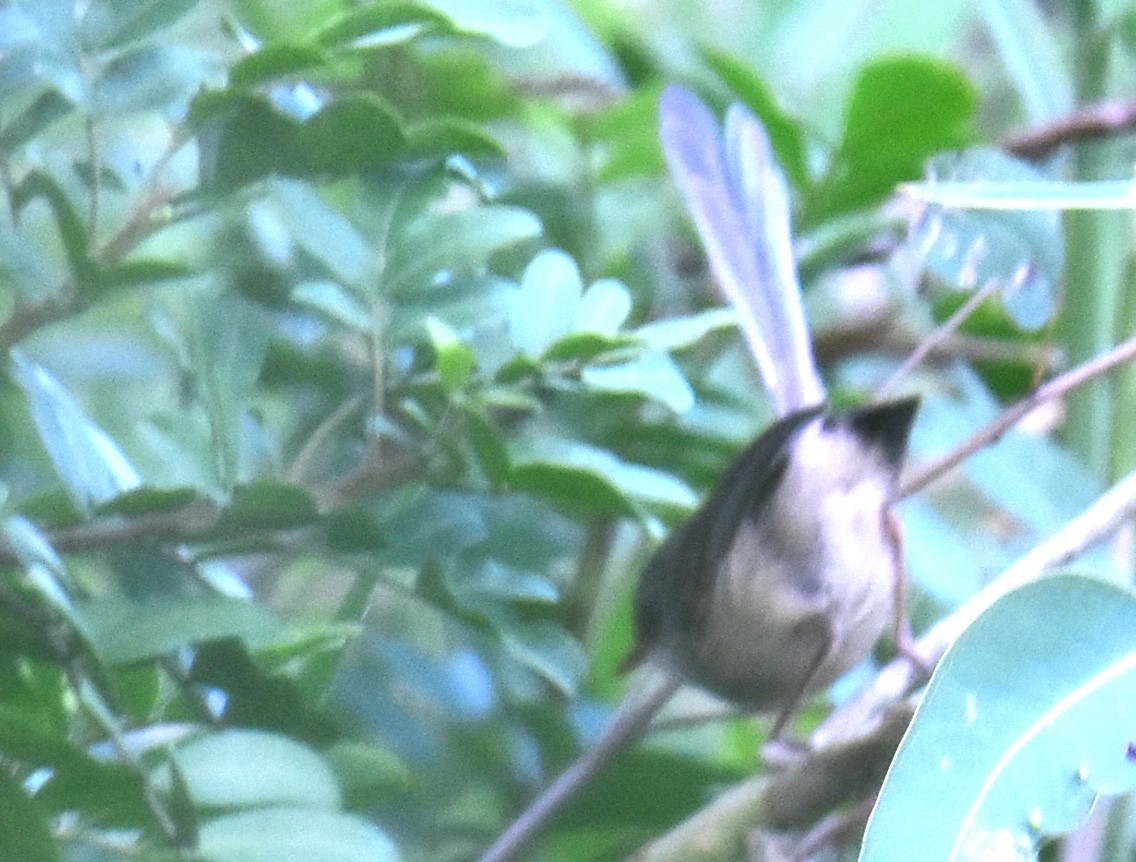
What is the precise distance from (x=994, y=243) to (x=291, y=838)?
471mm

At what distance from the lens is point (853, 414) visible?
2.28 feet

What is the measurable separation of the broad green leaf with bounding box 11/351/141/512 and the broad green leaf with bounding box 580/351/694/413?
22 centimetres

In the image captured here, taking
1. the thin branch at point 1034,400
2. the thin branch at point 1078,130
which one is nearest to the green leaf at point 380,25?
the thin branch at point 1034,400

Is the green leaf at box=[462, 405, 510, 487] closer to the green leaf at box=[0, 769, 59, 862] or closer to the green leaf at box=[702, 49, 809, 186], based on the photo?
the green leaf at box=[0, 769, 59, 862]

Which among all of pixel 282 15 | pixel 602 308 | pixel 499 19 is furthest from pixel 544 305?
pixel 282 15

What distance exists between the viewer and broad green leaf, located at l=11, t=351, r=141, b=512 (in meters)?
0.54

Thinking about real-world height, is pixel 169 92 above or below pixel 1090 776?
above

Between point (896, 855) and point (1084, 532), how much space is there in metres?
0.25

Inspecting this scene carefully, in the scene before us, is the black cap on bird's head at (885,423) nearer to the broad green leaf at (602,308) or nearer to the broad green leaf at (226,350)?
the broad green leaf at (602,308)

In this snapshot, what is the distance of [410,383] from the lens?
655mm

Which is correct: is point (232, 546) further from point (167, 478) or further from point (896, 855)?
point (896, 855)

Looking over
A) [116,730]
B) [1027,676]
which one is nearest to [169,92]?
[116,730]

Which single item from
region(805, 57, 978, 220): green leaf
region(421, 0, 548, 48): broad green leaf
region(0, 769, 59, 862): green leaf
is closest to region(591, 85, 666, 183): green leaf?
region(805, 57, 978, 220): green leaf

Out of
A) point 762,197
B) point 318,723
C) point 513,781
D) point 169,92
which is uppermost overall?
point 169,92
